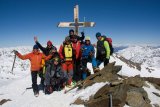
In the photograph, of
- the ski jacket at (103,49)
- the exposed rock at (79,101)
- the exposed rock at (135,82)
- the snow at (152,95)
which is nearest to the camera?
the snow at (152,95)

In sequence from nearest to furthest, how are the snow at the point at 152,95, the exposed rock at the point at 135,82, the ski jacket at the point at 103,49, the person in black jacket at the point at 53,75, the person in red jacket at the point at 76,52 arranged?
the snow at the point at 152,95 → the exposed rock at the point at 135,82 → the person in black jacket at the point at 53,75 → the ski jacket at the point at 103,49 → the person in red jacket at the point at 76,52

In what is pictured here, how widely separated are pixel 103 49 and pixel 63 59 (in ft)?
8.45

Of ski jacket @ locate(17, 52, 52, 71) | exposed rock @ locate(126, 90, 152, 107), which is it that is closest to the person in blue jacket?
ski jacket @ locate(17, 52, 52, 71)

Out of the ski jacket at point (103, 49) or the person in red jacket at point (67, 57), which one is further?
the ski jacket at point (103, 49)

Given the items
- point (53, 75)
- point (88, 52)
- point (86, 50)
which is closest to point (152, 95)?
point (88, 52)

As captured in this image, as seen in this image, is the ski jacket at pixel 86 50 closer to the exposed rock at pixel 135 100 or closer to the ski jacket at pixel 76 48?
the ski jacket at pixel 76 48

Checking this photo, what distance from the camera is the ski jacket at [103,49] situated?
14203mm

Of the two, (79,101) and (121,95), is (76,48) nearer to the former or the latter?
(79,101)

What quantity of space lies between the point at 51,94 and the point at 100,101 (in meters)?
4.34

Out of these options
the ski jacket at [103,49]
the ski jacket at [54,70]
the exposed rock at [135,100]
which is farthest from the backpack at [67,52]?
the exposed rock at [135,100]

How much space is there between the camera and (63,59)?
14172 mm

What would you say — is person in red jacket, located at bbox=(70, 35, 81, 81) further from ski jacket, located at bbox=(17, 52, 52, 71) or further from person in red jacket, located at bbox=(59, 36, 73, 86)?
ski jacket, located at bbox=(17, 52, 52, 71)

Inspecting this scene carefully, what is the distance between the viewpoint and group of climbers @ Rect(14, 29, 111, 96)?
14.0 m

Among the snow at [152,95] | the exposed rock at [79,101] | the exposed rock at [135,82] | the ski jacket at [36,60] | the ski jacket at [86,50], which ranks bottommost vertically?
the exposed rock at [79,101]
